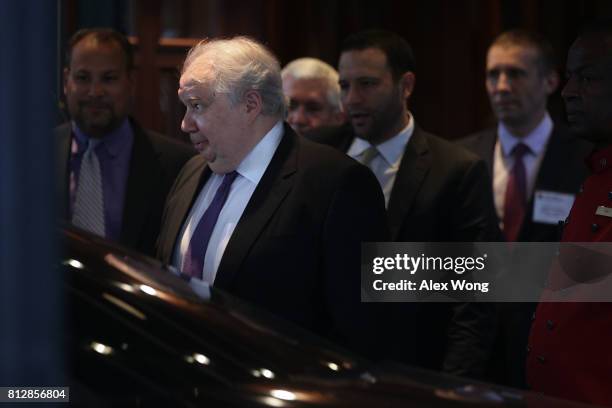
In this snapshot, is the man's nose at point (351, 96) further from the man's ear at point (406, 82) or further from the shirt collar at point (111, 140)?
the shirt collar at point (111, 140)

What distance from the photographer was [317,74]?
4.88 m

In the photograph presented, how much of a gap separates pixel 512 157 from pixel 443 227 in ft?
3.97

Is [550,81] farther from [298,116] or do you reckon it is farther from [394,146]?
[394,146]

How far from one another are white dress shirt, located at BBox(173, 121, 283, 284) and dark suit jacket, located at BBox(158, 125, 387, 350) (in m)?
0.04

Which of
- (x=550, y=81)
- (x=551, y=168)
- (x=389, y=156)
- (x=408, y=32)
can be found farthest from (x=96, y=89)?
(x=408, y=32)

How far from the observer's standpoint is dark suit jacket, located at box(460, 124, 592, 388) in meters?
4.25

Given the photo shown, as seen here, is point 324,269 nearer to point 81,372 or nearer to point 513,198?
point 81,372

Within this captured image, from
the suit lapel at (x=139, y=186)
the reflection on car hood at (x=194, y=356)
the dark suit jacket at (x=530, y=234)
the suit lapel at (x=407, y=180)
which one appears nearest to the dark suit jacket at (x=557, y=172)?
the dark suit jacket at (x=530, y=234)

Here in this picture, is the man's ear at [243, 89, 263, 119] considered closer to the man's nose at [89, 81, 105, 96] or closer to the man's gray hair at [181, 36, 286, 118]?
the man's gray hair at [181, 36, 286, 118]

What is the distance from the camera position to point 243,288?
107 inches

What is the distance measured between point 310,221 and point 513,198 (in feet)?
6.46

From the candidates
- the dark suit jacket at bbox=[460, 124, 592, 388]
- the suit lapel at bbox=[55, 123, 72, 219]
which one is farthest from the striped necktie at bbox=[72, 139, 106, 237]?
the dark suit jacket at bbox=[460, 124, 592, 388]

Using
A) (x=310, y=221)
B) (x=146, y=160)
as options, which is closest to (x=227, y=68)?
(x=310, y=221)

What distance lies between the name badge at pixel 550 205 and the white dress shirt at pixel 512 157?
0.46 ft
